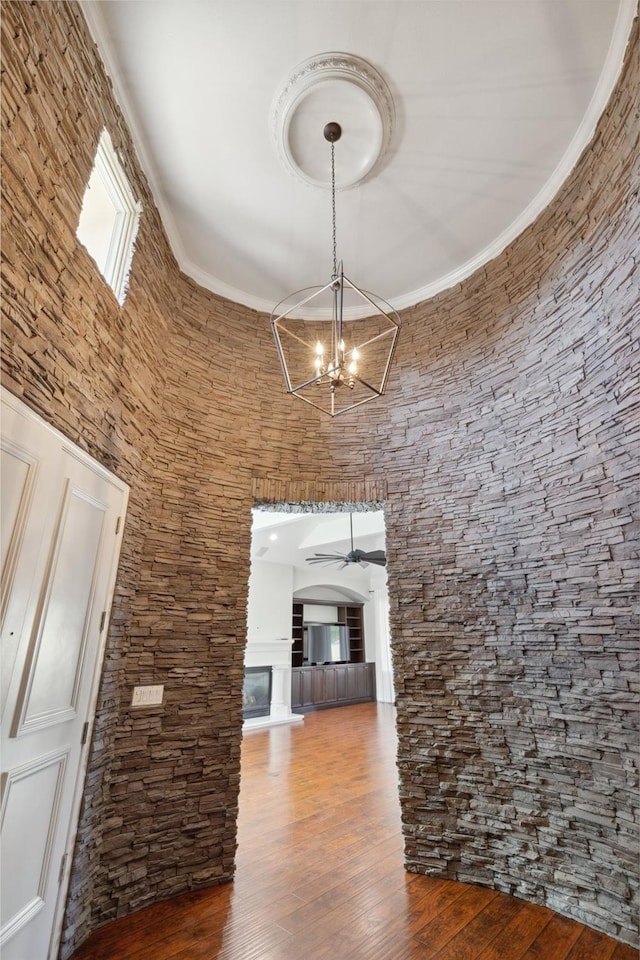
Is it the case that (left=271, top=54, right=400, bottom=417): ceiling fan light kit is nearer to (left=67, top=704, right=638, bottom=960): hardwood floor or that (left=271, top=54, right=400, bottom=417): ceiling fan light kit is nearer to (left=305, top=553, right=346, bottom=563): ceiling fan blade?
(left=67, top=704, right=638, bottom=960): hardwood floor

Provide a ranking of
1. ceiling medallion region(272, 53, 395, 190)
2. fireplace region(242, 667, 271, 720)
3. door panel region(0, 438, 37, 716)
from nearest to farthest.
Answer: door panel region(0, 438, 37, 716)
ceiling medallion region(272, 53, 395, 190)
fireplace region(242, 667, 271, 720)

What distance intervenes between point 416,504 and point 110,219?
2.76 metres

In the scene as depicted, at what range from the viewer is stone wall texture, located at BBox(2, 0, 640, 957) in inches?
77.7

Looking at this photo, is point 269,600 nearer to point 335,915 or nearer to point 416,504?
point 416,504

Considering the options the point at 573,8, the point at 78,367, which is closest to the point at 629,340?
the point at 573,8

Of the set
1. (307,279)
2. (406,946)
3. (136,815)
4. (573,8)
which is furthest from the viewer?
(307,279)

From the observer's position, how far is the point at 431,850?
255cm

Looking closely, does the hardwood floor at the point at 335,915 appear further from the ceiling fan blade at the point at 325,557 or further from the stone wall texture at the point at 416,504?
the ceiling fan blade at the point at 325,557

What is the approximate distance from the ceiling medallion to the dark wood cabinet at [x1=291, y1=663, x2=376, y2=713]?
8330 millimetres

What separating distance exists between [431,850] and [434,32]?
4591 mm

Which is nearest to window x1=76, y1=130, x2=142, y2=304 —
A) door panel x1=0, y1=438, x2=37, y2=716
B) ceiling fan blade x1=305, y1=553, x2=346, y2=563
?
door panel x1=0, y1=438, x2=37, y2=716

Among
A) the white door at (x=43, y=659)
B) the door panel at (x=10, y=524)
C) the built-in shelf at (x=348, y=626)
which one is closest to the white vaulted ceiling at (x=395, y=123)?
the white door at (x=43, y=659)

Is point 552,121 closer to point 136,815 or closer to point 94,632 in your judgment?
point 94,632

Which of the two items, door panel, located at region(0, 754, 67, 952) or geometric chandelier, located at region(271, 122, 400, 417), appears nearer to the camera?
door panel, located at region(0, 754, 67, 952)
